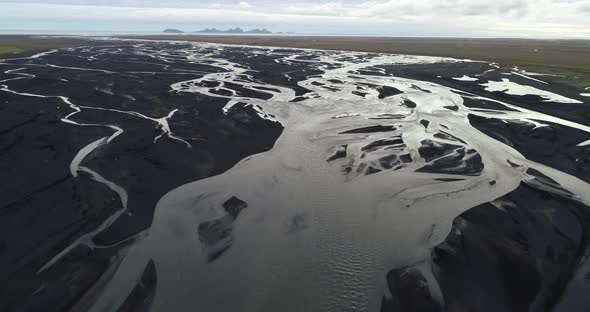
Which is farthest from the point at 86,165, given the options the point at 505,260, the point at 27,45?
the point at 27,45

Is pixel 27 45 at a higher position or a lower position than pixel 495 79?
lower

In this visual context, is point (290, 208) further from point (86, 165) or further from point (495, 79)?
point (495, 79)

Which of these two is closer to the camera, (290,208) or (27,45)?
(290,208)

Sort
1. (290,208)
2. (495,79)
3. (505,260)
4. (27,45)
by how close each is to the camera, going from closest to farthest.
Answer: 1. (505,260)
2. (290,208)
3. (495,79)
4. (27,45)

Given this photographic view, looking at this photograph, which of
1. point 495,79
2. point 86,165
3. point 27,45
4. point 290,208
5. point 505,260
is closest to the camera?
point 505,260

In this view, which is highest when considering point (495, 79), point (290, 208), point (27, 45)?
point (495, 79)

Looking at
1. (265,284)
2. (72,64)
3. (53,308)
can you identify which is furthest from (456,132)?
(72,64)

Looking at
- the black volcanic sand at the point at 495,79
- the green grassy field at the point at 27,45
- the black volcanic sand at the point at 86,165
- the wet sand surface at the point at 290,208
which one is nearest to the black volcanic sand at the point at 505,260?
the wet sand surface at the point at 290,208

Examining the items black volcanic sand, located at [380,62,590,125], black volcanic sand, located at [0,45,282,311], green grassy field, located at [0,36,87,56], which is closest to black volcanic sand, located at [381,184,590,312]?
black volcanic sand, located at [0,45,282,311]

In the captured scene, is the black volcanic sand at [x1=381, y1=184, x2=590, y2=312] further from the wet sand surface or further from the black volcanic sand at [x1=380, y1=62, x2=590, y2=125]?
the black volcanic sand at [x1=380, y1=62, x2=590, y2=125]

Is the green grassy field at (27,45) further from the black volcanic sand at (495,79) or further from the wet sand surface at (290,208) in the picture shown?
the black volcanic sand at (495,79)
